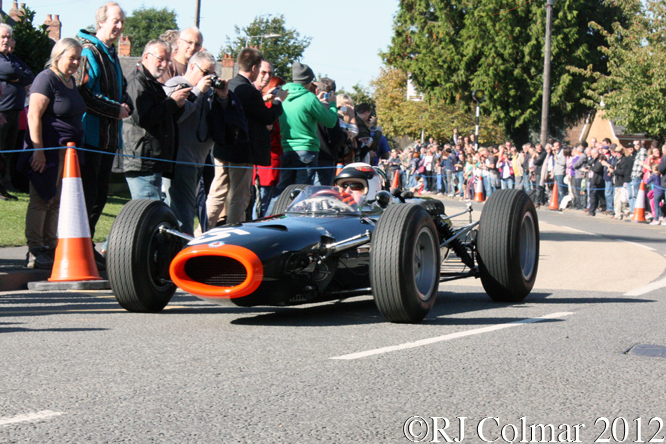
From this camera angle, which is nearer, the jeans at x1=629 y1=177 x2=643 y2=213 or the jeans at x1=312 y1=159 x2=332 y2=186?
the jeans at x1=312 y1=159 x2=332 y2=186

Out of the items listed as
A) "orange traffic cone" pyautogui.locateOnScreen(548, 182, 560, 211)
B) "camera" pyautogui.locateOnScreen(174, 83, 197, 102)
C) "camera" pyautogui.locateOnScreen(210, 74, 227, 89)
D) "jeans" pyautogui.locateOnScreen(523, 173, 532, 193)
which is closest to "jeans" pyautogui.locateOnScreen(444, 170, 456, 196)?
"jeans" pyautogui.locateOnScreen(523, 173, 532, 193)

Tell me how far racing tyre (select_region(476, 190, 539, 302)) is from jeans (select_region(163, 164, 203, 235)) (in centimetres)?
281

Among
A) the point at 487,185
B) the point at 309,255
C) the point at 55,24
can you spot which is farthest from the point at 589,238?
the point at 55,24

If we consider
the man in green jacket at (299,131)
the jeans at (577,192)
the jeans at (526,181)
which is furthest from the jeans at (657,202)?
the man in green jacket at (299,131)

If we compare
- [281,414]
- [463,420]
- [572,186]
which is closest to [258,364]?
[281,414]

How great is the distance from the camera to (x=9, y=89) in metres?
11.9

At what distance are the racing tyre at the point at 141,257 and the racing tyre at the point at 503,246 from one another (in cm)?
262

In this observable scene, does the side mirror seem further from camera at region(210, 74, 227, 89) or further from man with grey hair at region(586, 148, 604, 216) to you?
man with grey hair at region(586, 148, 604, 216)

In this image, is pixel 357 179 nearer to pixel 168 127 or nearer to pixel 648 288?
pixel 168 127

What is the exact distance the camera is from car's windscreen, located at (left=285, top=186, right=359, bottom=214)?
7.47 m

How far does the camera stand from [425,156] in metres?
38.7

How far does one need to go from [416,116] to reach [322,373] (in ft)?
226

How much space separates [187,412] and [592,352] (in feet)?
8.92

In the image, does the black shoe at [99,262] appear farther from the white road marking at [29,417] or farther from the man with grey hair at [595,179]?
the man with grey hair at [595,179]
